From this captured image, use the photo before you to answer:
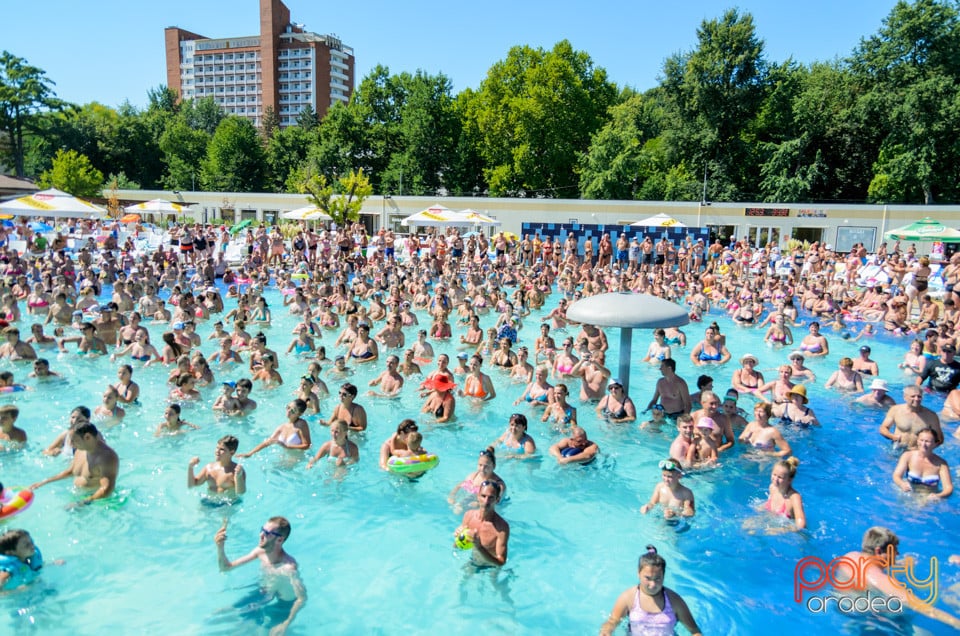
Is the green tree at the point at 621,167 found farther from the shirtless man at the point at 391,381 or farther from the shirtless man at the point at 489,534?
the shirtless man at the point at 489,534

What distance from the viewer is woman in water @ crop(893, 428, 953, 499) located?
6531mm

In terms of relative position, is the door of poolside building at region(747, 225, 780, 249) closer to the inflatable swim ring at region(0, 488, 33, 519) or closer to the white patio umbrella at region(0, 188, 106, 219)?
the white patio umbrella at region(0, 188, 106, 219)

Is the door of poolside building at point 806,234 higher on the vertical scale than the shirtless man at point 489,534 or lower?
higher

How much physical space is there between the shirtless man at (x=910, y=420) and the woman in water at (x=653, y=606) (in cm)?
506

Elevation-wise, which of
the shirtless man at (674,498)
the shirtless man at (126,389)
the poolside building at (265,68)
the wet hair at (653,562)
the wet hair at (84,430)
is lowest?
the shirtless man at (674,498)

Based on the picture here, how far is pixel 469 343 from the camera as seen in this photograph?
12852 mm

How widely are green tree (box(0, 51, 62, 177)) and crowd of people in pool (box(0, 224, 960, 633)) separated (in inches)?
1514

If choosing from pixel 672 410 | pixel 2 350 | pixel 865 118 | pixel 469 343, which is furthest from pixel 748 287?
pixel 865 118

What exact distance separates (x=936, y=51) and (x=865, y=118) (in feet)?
14.6

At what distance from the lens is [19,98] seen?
50375 mm

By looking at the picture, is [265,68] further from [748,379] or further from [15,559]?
[15,559]

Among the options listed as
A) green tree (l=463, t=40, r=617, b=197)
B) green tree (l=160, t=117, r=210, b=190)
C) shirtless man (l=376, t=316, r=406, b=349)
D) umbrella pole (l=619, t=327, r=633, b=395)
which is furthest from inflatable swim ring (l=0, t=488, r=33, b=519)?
green tree (l=160, t=117, r=210, b=190)

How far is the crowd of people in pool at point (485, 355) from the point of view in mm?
6195

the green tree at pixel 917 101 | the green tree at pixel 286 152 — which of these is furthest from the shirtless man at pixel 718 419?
the green tree at pixel 286 152
